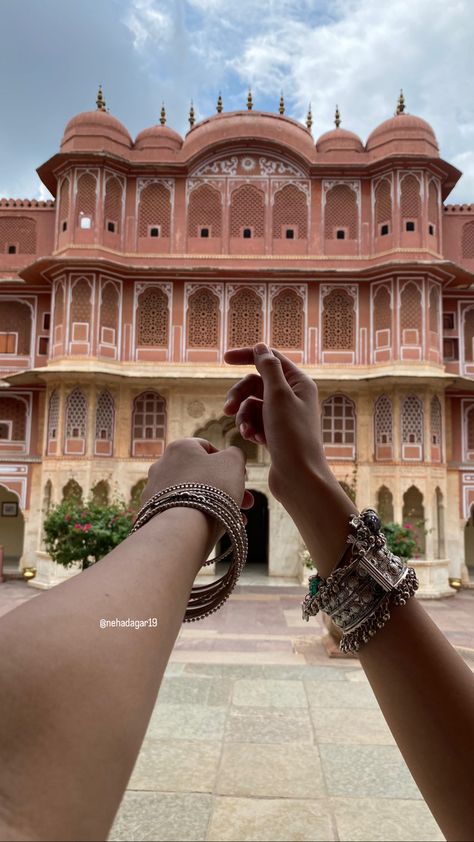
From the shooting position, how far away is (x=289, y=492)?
1.05 m

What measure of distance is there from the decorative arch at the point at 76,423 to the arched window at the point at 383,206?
8.51 metres

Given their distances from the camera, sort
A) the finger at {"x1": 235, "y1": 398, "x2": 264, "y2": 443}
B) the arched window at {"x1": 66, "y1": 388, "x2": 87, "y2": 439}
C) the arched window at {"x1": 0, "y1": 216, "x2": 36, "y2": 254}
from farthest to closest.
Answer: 1. the arched window at {"x1": 0, "y1": 216, "x2": 36, "y2": 254}
2. the arched window at {"x1": 66, "y1": 388, "x2": 87, "y2": 439}
3. the finger at {"x1": 235, "y1": 398, "x2": 264, "y2": 443}

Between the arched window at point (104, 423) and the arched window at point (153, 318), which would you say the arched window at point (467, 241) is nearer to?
the arched window at point (153, 318)

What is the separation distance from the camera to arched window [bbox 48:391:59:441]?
1413cm

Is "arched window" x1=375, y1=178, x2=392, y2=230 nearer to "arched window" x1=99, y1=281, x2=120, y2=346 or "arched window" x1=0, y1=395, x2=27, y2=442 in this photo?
"arched window" x1=99, y1=281, x2=120, y2=346

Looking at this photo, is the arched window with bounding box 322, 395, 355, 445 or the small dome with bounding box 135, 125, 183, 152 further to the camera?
the small dome with bounding box 135, 125, 183, 152

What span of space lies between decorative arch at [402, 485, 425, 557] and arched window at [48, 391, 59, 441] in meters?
8.52

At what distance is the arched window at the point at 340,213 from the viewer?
15.2 metres

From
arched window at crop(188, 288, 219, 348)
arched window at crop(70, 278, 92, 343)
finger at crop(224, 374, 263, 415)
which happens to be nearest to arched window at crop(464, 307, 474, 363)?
arched window at crop(188, 288, 219, 348)

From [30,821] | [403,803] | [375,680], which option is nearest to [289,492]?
[375,680]

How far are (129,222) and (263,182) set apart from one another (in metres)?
3.65

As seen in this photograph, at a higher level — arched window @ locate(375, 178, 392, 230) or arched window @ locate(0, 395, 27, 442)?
arched window @ locate(375, 178, 392, 230)

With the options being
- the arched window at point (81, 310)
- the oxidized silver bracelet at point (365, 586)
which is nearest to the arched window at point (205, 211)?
the arched window at point (81, 310)

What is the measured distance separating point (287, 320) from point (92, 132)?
695cm
